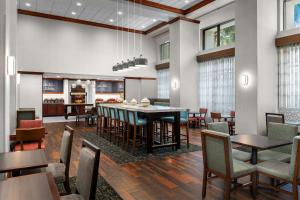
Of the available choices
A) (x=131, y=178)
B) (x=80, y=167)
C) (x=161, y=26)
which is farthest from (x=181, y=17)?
(x=80, y=167)

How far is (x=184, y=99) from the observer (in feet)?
28.8

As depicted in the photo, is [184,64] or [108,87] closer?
[184,64]

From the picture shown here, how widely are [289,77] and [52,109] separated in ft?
41.9

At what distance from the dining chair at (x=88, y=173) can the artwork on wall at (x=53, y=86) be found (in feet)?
47.0

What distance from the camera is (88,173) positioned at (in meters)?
1.59

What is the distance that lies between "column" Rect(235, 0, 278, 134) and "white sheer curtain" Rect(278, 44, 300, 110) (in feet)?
0.51

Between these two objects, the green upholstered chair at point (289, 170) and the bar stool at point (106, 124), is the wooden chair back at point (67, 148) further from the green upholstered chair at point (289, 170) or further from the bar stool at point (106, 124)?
the bar stool at point (106, 124)

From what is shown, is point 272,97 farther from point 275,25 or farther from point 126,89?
point 126,89

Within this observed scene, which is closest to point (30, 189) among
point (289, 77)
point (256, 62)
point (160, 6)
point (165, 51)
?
point (256, 62)

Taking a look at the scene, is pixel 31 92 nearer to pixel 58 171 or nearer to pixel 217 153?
pixel 58 171

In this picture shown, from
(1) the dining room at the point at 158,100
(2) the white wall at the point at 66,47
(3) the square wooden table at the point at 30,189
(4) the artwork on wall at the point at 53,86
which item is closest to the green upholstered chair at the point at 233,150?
(1) the dining room at the point at 158,100

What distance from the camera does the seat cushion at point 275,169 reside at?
2.41m

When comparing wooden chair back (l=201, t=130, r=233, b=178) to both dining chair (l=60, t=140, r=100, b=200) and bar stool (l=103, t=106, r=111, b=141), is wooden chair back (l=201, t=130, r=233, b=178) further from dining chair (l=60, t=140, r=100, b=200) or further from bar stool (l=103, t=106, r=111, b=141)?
bar stool (l=103, t=106, r=111, b=141)

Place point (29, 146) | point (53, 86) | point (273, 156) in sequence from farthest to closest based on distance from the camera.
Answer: point (53, 86) < point (29, 146) < point (273, 156)
